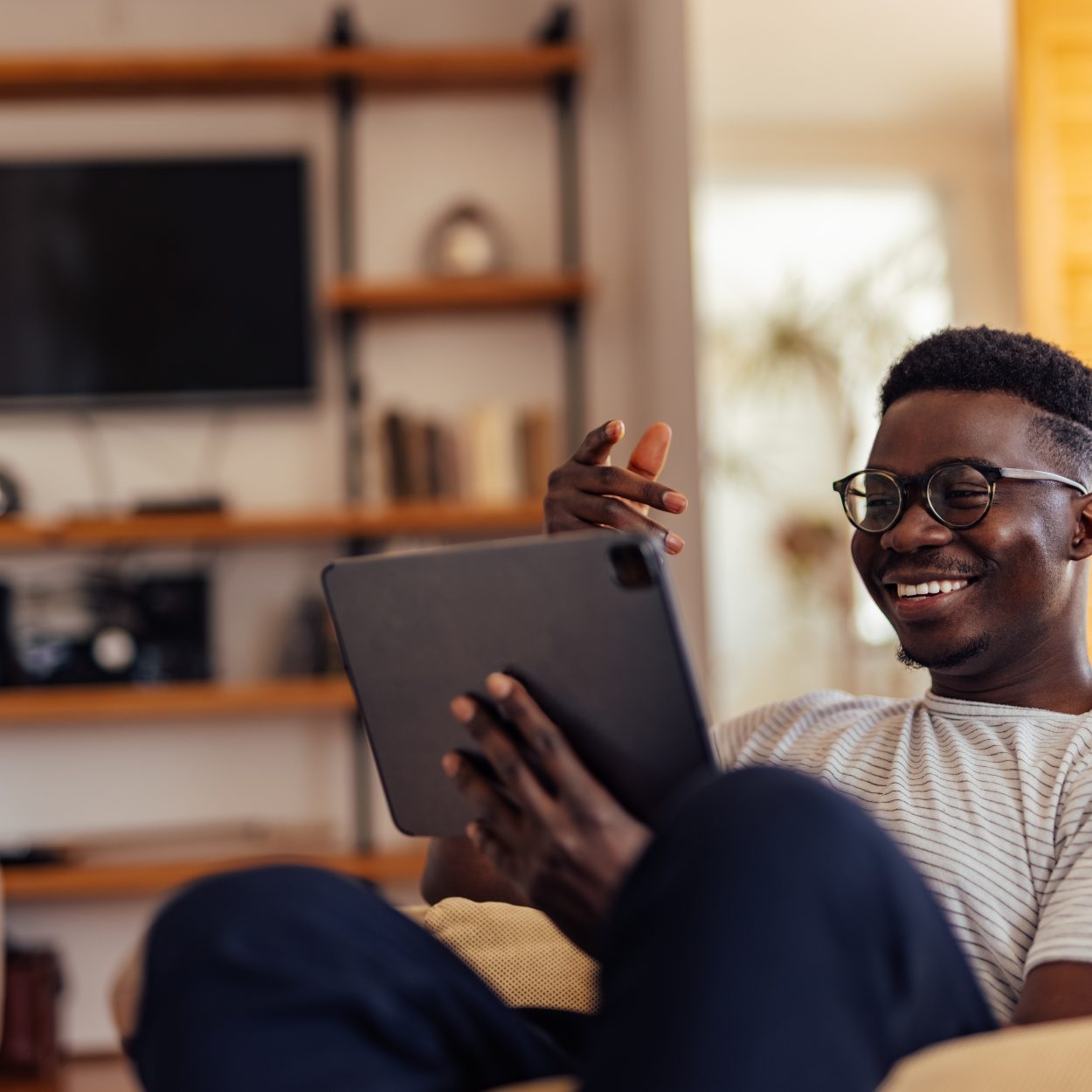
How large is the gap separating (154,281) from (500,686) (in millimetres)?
2687

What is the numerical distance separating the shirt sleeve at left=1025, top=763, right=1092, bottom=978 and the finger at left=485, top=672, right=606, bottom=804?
1.12 feet

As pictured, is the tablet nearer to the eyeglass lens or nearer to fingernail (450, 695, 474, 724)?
fingernail (450, 695, 474, 724)

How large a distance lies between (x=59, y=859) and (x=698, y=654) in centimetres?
146

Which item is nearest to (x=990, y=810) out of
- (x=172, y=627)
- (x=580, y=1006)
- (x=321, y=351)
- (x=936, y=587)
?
(x=936, y=587)

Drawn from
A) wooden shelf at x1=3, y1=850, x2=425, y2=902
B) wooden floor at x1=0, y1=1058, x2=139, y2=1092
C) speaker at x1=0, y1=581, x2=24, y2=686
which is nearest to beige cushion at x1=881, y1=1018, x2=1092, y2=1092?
wooden shelf at x1=3, y1=850, x2=425, y2=902

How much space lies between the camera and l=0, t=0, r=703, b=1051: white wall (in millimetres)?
3311

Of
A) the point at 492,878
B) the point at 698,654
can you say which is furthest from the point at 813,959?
the point at 698,654

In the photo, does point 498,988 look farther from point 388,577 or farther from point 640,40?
point 640,40

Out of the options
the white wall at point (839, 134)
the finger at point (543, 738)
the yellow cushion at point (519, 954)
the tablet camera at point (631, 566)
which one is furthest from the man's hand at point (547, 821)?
the white wall at point (839, 134)

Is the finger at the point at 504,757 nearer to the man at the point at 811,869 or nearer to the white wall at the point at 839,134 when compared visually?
the man at the point at 811,869

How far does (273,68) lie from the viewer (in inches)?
128

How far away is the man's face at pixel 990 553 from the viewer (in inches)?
49.4

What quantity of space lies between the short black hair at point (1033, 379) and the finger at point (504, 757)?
1.97ft

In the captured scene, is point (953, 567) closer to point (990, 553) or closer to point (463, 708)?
point (990, 553)
